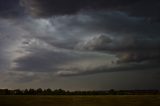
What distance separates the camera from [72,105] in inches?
258

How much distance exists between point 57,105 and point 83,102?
59cm

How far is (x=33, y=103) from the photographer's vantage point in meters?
6.72

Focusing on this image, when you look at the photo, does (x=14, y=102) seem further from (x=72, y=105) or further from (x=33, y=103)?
(x=72, y=105)

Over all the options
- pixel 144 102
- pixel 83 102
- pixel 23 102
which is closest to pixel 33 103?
pixel 23 102

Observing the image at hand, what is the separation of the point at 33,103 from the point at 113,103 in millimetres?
1834

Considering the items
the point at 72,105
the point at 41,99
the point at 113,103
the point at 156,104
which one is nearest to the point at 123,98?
the point at 113,103

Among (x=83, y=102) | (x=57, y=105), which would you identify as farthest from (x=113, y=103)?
(x=57, y=105)

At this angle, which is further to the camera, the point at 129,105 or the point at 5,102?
the point at 5,102

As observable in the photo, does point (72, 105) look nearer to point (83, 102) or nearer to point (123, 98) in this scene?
point (83, 102)

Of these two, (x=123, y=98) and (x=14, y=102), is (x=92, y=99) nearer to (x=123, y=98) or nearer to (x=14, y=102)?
(x=123, y=98)

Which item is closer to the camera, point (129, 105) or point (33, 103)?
point (129, 105)

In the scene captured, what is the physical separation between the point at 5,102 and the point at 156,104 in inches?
135

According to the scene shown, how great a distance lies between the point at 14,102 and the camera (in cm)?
675

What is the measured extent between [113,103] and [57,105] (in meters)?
1.26
